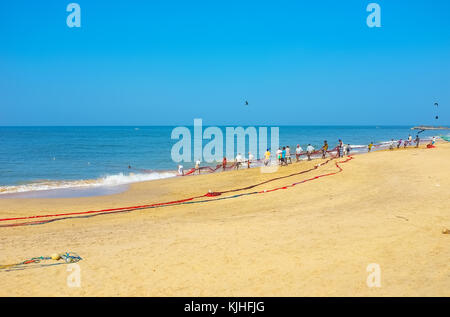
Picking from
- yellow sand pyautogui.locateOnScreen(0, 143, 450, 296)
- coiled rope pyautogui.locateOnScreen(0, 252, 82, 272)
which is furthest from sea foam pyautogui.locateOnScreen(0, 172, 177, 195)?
coiled rope pyautogui.locateOnScreen(0, 252, 82, 272)

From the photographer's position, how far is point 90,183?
76.6 feet

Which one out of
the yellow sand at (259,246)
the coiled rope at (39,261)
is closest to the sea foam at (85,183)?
the yellow sand at (259,246)

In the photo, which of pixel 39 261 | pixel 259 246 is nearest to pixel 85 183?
pixel 39 261

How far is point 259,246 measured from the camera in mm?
7855

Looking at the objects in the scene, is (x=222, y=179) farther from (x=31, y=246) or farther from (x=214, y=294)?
(x=214, y=294)

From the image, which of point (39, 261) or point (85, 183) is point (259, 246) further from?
point (85, 183)

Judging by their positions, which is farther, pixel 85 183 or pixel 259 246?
pixel 85 183

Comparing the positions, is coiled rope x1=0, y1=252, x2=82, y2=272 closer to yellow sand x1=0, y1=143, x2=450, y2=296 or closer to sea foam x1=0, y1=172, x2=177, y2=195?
yellow sand x1=0, y1=143, x2=450, y2=296

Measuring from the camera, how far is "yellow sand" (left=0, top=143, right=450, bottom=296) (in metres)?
5.98

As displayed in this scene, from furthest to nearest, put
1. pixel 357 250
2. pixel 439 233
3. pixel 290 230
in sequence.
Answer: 1. pixel 290 230
2. pixel 439 233
3. pixel 357 250

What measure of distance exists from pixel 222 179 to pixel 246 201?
8118 millimetres

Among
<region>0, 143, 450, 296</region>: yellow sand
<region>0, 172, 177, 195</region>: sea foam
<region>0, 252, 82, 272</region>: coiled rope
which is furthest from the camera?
<region>0, 172, 177, 195</region>: sea foam

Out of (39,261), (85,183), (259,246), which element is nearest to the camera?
(39,261)
